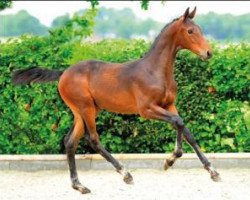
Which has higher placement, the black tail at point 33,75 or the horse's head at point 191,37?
the horse's head at point 191,37

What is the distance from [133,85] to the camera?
7.46m

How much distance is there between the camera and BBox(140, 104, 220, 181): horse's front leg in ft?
22.5

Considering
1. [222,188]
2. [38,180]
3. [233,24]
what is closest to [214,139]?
[222,188]

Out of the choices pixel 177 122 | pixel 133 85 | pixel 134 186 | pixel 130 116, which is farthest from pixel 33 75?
pixel 177 122

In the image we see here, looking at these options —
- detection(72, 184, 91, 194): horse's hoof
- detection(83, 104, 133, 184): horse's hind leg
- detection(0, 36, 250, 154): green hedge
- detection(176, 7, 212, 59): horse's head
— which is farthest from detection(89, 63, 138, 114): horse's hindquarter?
detection(0, 36, 250, 154): green hedge

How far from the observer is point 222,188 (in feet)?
26.5

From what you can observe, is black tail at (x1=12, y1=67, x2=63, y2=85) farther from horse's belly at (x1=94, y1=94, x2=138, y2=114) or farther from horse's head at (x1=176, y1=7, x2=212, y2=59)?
horse's head at (x1=176, y1=7, x2=212, y2=59)

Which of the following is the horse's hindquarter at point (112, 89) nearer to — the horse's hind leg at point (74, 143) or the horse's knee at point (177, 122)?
the horse's hind leg at point (74, 143)

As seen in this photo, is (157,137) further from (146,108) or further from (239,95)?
(146,108)

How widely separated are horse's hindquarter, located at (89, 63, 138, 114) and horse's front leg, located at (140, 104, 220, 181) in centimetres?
45

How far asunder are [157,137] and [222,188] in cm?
225

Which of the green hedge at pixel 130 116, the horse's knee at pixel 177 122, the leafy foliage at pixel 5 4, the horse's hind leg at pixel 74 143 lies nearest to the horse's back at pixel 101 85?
the horse's hind leg at pixel 74 143

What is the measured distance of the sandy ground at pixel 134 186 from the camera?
7668 millimetres

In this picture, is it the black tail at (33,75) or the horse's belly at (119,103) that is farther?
the black tail at (33,75)
